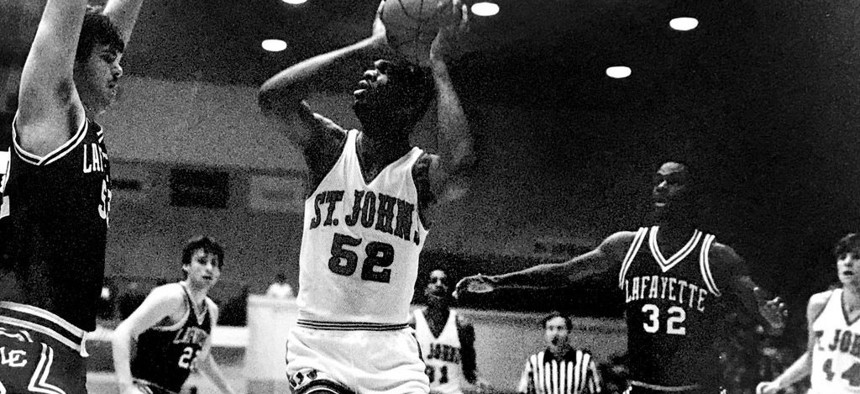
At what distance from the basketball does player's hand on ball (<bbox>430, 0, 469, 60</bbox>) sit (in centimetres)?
3

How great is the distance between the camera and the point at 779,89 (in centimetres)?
291

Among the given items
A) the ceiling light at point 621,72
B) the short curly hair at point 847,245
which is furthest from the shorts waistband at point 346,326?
the short curly hair at point 847,245

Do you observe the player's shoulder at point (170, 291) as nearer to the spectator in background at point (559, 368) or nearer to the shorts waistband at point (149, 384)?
the shorts waistband at point (149, 384)

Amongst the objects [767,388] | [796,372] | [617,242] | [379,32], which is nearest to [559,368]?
[617,242]

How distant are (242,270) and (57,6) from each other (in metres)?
1.05

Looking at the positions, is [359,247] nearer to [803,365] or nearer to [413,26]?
[413,26]

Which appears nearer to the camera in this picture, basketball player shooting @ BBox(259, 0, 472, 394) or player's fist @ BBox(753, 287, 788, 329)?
basketball player shooting @ BBox(259, 0, 472, 394)

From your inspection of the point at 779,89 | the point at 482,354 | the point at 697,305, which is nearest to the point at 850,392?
the point at 697,305

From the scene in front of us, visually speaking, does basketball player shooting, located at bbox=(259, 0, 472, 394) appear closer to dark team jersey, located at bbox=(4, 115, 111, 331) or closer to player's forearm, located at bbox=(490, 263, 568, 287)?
player's forearm, located at bbox=(490, 263, 568, 287)

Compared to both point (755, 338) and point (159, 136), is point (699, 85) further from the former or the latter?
point (159, 136)

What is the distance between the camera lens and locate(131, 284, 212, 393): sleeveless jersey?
2.57 metres

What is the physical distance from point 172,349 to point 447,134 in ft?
3.13

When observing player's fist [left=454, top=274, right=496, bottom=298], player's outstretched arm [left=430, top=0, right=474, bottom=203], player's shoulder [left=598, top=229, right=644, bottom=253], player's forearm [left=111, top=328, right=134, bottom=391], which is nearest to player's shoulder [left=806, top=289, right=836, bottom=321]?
player's shoulder [left=598, top=229, right=644, bottom=253]

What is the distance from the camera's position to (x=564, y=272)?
280cm
